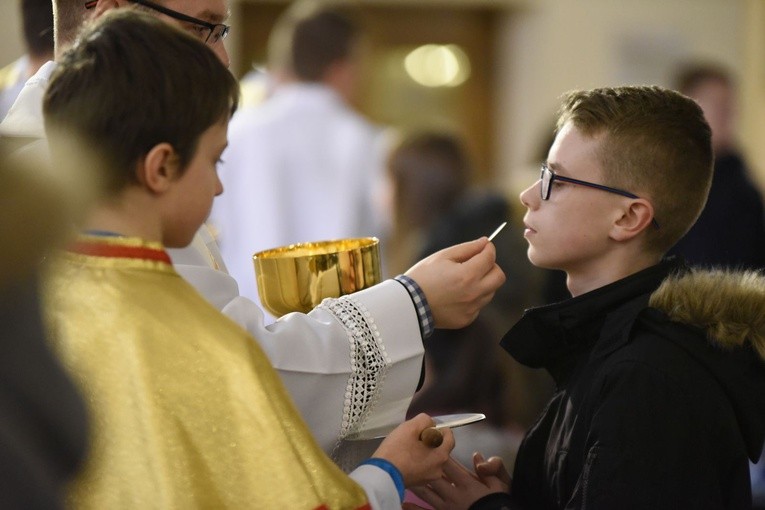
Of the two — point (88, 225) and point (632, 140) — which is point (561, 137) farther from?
point (88, 225)

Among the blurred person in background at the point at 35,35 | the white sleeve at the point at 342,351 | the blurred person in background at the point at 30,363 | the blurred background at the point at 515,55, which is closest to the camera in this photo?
the blurred person in background at the point at 30,363

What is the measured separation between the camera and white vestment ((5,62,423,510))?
1.73 m

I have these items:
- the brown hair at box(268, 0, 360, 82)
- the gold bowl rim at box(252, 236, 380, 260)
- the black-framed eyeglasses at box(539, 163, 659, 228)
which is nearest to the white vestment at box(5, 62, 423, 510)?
the gold bowl rim at box(252, 236, 380, 260)

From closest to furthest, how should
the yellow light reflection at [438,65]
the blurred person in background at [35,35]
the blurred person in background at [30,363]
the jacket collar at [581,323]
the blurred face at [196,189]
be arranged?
the blurred person in background at [30,363] → the blurred face at [196,189] → the jacket collar at [581,323] → the blurred person in background at [35,35] → the yellow light reflection at [438,65]

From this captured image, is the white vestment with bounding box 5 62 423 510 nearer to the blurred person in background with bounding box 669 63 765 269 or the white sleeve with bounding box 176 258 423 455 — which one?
the white sleeve with bounding box 176 258 423 455

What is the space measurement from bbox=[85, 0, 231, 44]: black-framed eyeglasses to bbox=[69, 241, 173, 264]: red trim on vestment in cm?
59

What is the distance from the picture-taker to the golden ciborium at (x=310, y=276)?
189 cm

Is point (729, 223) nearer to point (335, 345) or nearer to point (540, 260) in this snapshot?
point (540, 260)

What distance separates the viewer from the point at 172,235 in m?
1.52

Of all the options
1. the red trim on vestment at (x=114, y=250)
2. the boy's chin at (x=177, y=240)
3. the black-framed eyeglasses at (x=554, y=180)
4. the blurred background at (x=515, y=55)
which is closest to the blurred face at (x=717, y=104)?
the blurred background at (x=515, y=55)

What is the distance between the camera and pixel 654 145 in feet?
6.37

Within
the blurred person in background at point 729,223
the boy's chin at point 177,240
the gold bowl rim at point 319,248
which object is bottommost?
the blurred person in background at point 729,223

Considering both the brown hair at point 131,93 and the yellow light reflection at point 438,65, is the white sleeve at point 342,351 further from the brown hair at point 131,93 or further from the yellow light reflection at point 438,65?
the yellow light reflection at point 438,65

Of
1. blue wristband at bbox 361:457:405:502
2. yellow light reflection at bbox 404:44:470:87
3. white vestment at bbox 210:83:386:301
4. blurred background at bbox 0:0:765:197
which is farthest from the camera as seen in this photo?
yellow light reflection at bbox 404:44:470:87
